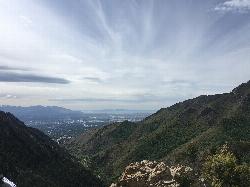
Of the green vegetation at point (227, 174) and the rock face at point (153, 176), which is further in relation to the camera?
the green vegetation at point (227, 174)

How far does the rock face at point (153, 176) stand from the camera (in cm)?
12816

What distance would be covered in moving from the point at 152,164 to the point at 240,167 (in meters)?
30.7

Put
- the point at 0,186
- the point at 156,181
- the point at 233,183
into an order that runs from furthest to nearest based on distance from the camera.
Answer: the point at 233,183
the point at 156,181
the point at 0,186

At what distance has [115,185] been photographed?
5354 inches

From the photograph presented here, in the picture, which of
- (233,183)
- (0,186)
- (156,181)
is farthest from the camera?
(233,183)

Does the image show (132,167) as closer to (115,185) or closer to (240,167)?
(115,185)

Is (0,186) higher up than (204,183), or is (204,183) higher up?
(0,186)

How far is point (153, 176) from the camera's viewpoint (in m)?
130

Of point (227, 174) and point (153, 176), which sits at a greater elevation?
point (227, 174)

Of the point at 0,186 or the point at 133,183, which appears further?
the point at 133,183

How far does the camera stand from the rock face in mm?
128163

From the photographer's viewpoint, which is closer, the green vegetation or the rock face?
the rock face

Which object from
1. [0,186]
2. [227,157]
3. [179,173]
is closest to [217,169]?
[227,157]

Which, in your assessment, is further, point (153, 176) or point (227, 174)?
point (227, 174)
